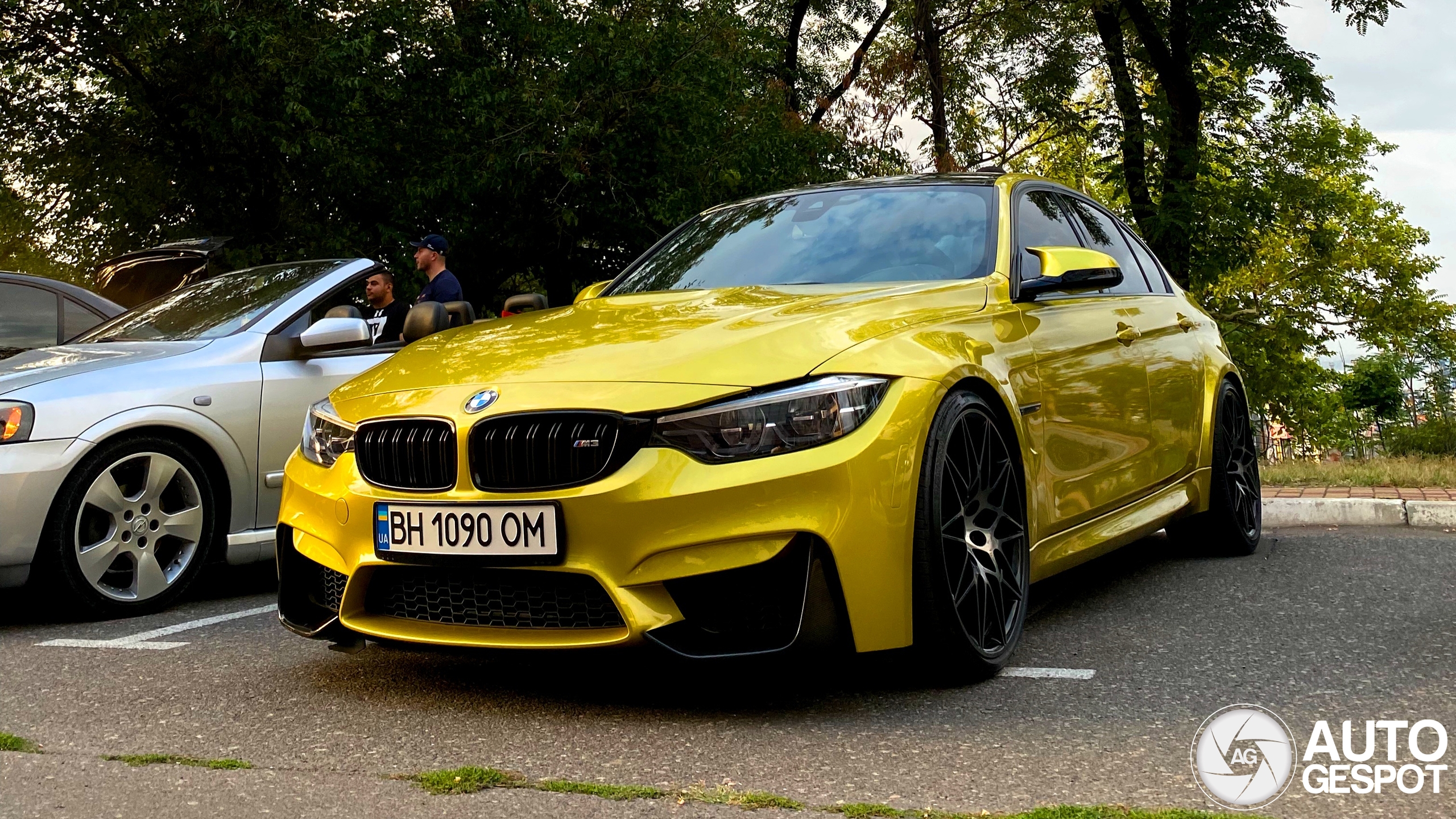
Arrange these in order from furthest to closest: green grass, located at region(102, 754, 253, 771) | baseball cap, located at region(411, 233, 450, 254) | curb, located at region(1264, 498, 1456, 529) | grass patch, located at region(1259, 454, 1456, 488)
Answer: baseball cap, located at region(411, 233, 450, 254) < grass patch, located at region(1259, 454, 1456, 488) < curb, located at region(1264, 498, 1456, 529) < green grass, located at region(102, 754, 253, 771)

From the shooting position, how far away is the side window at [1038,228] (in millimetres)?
4824

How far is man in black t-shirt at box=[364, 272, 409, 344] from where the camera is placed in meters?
7.21

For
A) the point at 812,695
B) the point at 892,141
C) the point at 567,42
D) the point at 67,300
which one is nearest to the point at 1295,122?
the point at 892,141

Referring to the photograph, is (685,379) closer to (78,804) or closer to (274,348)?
(78,804)

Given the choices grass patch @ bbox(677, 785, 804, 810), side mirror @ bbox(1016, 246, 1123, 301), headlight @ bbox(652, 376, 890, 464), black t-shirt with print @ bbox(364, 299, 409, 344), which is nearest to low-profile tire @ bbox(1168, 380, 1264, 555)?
side mirror @ bbox(1016, 246, 1123, 301)

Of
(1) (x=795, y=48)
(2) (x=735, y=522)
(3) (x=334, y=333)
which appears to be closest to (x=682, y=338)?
(2) (x=735, y=522)

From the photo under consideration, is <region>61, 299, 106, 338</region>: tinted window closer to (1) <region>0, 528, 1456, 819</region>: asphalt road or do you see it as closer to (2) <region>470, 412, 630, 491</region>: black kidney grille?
(1) <region>0, 528, 1456, 819</region>: asphalt road

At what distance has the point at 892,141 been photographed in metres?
24.9

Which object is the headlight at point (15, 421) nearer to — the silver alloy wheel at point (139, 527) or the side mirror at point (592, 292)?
the silver alloy wheel at point (139, 527)

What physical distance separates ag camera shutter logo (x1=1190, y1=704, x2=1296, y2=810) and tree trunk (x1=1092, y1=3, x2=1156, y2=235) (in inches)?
720

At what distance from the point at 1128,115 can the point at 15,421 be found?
743 inches

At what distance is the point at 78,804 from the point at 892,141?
23081 millimetres

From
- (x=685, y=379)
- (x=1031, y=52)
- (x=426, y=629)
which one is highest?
(x=1031, y=52)

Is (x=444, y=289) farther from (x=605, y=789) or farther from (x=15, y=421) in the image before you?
(x=605, y=789)
